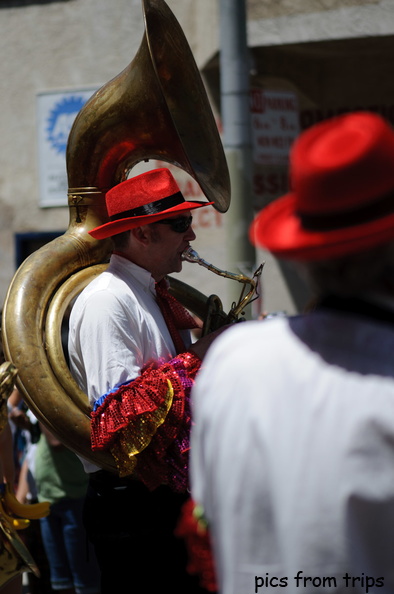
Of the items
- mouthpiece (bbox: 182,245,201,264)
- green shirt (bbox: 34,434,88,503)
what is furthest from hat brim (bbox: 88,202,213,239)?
green shirt (bbox: 34,434,88,503)

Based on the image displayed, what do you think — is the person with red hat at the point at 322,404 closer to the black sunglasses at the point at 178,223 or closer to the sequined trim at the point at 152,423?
the sequined trim at the point at 152,423

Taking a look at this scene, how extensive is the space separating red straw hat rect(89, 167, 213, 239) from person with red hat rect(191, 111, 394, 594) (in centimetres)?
144

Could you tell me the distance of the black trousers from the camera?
9.52 feet

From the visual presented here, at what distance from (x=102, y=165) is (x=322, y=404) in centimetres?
208

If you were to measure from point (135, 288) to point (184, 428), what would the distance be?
0.51 meters

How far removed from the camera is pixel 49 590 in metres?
5.16

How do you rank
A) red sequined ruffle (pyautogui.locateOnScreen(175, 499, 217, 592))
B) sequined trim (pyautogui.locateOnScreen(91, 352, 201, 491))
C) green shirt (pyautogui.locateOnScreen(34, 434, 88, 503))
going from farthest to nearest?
1. green shirt (pyautogui.locateOnScreen(34, 434, 88, 503))
2. sequined trim (pyautogui.locateOnScreen(91, 352, 201, 491))
3. red sequined ruffle (pyautogui.locateOnScreen(175, 499, 217, 592))

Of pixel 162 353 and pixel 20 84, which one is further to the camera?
pixel 20 84

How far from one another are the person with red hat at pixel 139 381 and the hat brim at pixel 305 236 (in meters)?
1.13

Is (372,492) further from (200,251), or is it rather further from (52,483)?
(200,251)

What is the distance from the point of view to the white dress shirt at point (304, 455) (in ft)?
4.78

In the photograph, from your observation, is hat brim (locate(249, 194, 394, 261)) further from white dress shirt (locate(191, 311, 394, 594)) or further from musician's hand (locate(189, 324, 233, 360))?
musician's hand (locate(189, 324, 233, 360))

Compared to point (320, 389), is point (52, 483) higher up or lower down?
lower down

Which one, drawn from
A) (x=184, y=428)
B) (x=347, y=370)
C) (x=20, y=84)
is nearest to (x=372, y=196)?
(x=347, y=370)
